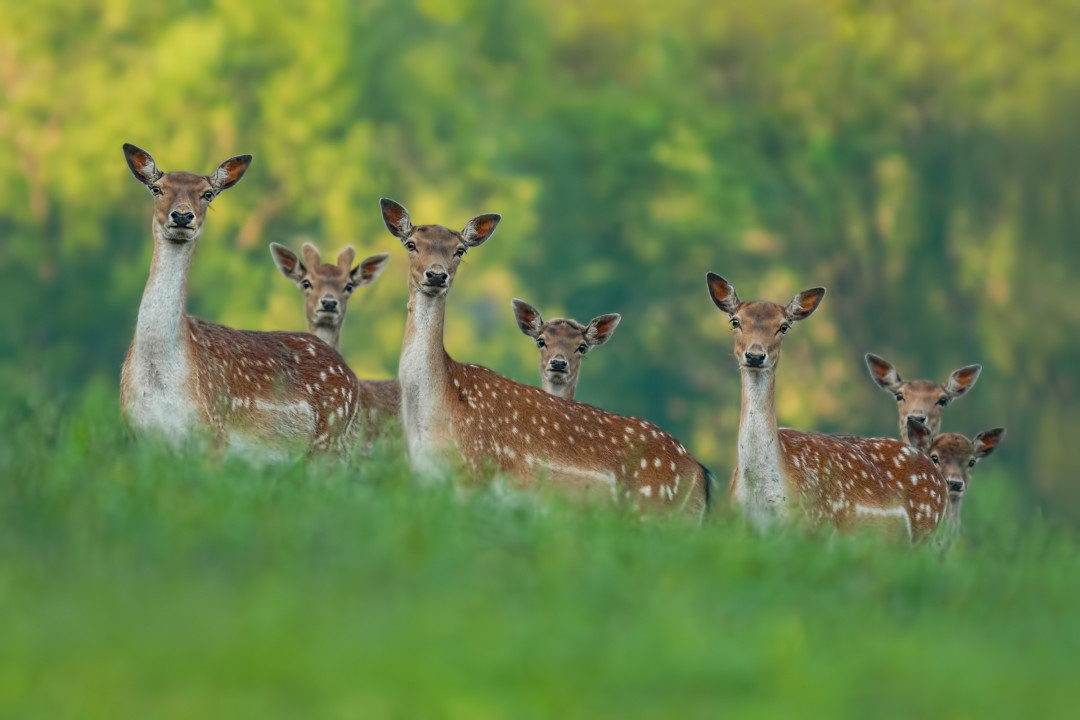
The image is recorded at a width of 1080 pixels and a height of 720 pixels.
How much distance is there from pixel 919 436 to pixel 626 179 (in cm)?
2253

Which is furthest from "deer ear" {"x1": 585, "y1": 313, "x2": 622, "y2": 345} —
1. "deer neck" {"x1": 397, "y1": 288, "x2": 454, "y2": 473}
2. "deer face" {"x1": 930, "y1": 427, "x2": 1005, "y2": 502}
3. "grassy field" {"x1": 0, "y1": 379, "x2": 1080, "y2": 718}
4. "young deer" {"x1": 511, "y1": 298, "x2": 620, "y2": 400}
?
"grassy field" {"x1": 0, "y1": 379, "x2": 1080, "y2": 718}

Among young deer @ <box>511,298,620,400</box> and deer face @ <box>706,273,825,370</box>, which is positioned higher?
young deer @ <box>511,298,620,400</box>

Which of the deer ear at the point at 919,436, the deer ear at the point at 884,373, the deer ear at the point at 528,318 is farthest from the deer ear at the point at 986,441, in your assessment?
the deer ear at the point at 528,318

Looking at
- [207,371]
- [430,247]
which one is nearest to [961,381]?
[430,247]

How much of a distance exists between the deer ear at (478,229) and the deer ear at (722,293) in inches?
46.4

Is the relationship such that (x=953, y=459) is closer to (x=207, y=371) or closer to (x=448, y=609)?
(x=207, y=371)

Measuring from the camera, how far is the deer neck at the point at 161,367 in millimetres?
9414

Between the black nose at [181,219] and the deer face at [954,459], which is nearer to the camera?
the black nose at [181,219]

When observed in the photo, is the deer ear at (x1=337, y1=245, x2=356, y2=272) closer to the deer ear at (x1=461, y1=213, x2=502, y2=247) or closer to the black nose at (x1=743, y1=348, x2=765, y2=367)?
the deer ear at (x1=461, y1=213, x2=502, y2=247)

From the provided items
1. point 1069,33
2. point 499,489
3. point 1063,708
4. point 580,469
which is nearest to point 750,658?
point 1063,708

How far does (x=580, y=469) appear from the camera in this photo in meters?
10.1

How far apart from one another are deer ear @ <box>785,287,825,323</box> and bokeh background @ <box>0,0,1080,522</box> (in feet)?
63.6

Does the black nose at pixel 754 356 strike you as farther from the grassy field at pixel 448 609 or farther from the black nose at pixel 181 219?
the black nose at pixel 181 219

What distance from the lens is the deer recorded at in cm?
983
